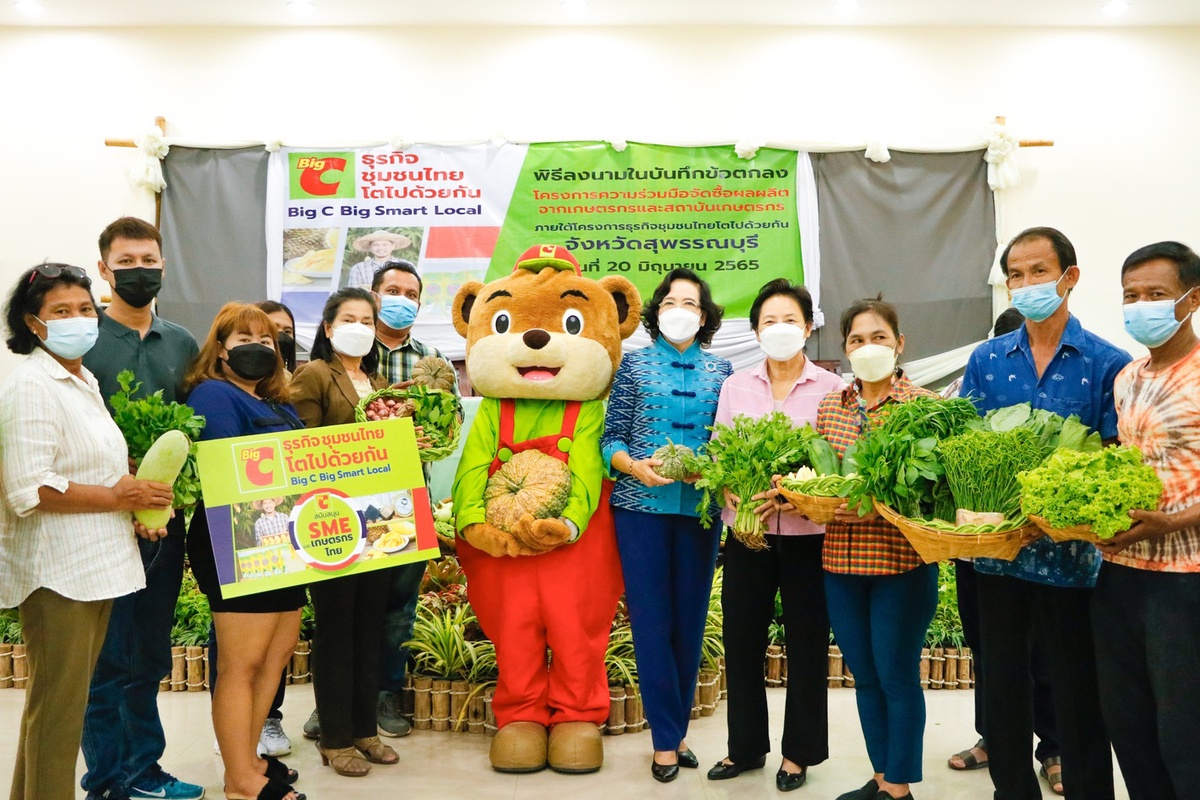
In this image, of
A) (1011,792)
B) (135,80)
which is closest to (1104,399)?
(1011,792)

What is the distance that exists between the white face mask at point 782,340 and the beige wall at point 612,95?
3648 millimetres

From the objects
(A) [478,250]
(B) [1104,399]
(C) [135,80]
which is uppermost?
(C) [135,80]

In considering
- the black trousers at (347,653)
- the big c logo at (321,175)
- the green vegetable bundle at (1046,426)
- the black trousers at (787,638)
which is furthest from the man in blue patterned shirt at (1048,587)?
the big c logo at (321,175)

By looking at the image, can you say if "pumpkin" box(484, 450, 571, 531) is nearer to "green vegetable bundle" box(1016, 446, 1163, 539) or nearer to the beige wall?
"green vegetable bundle" box(1016, 446, 1163, 539)

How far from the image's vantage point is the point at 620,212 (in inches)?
259

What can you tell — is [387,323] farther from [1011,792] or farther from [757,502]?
[1011,792]

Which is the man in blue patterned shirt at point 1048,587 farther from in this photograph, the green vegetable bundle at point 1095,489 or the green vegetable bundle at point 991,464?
the green vegetable bundle at point 1095,489

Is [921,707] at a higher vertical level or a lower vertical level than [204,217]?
lower

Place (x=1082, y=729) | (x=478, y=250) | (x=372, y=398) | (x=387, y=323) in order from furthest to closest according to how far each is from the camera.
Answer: (x=478, y=250), (x=387, y=323), (x=372, y=398), (x=1082, y=729)

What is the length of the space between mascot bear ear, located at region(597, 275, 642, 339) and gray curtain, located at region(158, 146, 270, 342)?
11.9 ft

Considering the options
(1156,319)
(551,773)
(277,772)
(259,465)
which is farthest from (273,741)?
(1156,319)

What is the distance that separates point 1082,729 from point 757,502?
115 centimetres

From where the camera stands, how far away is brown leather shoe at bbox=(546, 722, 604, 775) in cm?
360

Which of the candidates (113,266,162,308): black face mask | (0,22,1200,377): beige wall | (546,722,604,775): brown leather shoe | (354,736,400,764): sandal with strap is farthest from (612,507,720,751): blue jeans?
(0,22,1200,377): beige wall
